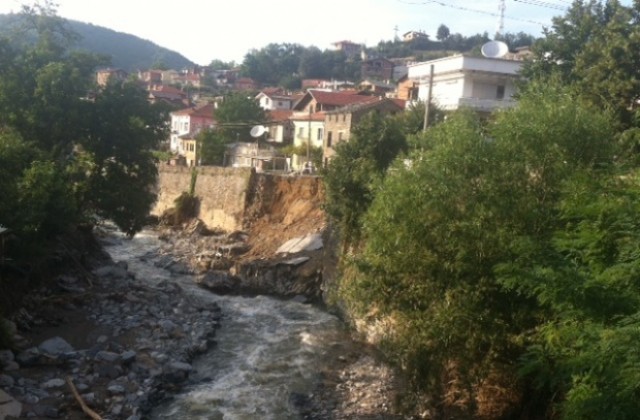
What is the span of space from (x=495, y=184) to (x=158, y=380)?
9027mm

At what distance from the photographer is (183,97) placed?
3004 inches

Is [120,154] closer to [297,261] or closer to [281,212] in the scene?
[297,261]

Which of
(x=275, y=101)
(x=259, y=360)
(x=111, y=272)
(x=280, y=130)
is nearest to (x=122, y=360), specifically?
(x=259, y=360)

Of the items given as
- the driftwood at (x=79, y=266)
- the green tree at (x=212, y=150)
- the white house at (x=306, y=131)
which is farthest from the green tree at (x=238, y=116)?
the driftwood at (x=79, y=266)

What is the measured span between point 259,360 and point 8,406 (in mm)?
6571

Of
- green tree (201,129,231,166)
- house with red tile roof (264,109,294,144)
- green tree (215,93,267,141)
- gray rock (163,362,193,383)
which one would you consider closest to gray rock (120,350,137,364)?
gray rock (163,362,193,383)

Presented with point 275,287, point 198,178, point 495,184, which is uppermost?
point 495,184

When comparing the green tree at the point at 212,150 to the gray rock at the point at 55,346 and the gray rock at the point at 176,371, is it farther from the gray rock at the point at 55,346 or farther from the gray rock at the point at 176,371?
the gray rock at the point at 176,371

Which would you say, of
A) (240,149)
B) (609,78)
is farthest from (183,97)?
(609,78)

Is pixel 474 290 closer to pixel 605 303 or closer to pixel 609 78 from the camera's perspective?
pixel 605 303

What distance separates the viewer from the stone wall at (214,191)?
34.5 m

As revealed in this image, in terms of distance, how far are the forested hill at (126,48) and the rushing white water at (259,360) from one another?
11974 centimetres

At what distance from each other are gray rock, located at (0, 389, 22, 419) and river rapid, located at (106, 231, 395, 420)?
265 centimetres

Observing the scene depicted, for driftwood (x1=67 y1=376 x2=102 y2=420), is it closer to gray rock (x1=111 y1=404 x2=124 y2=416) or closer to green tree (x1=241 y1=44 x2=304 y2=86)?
gray rock (x1=111 y1=404 x2=124 y2=416)
